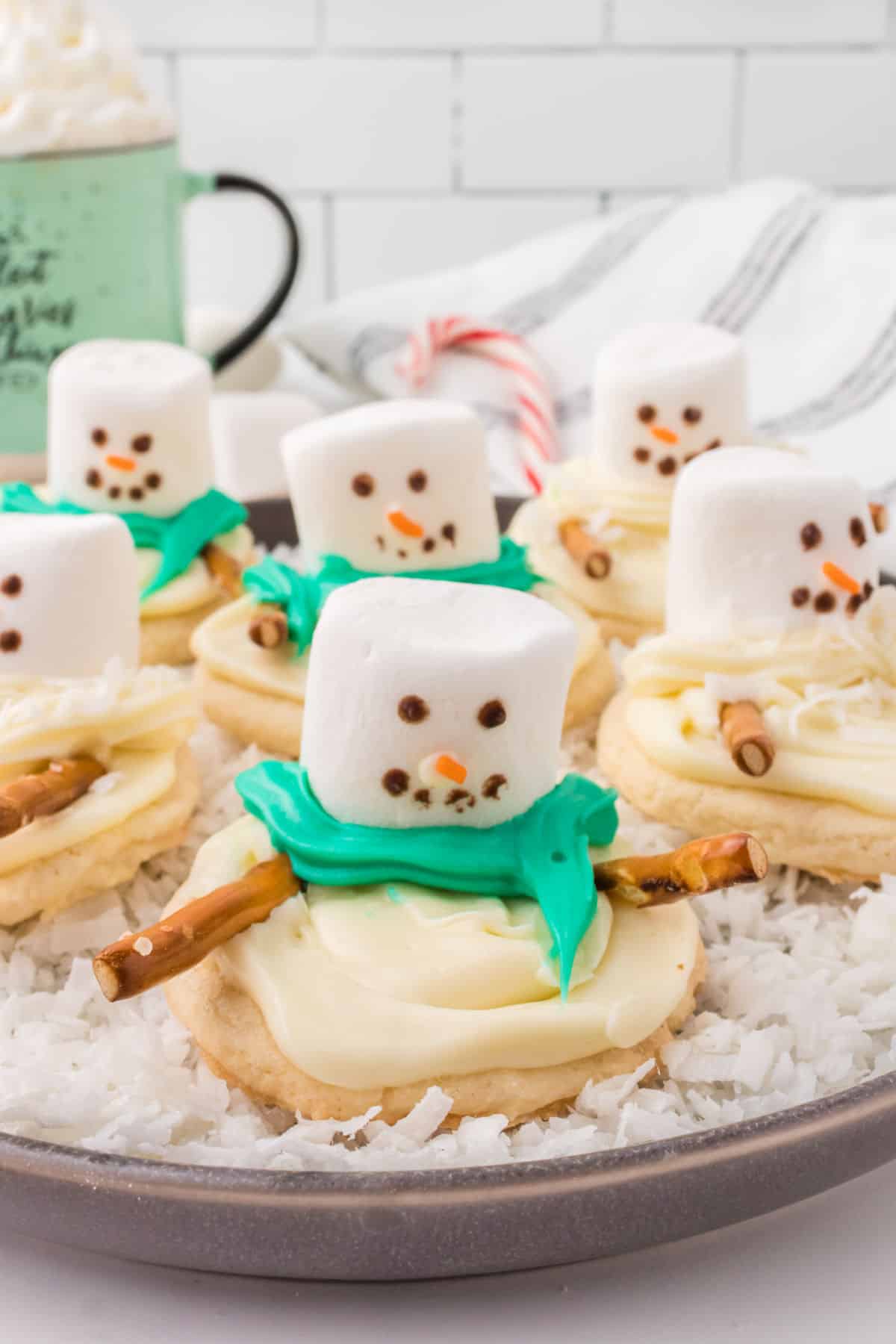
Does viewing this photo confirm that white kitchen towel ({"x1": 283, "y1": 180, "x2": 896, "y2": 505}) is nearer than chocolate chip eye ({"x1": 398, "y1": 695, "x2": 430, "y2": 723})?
No

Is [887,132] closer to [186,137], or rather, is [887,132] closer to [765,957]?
[186,137]

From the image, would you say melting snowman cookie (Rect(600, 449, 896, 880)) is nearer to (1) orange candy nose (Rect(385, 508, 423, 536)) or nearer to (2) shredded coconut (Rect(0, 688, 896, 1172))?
(2) shredded coconut (Rect(0, 688, 896, 1172))

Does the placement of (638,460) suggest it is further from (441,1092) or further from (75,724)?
(441,1092)

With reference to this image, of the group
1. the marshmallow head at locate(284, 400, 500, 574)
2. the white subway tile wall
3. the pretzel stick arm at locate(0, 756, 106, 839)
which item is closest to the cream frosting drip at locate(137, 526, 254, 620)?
the marshmallow head at locate(284, 400, 500, 574)

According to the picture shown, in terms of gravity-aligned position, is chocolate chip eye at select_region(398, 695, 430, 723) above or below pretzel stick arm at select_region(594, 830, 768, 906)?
above

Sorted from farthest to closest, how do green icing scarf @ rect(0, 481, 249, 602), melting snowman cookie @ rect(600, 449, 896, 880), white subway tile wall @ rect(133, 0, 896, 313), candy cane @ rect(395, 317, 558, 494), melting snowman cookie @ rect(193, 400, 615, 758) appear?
1. white subway tile wall @ rect(133, 0, 896, 313)
2. candy cane @ rect(395, 317, 558, 494)
3. green icing scarf @ rect(0, 481, 249, 602)
4. melting snowman cookie @ rect(193, 400, 615, 758)
5. melting snowman cookie @ rect(600, 449, 896, 880)

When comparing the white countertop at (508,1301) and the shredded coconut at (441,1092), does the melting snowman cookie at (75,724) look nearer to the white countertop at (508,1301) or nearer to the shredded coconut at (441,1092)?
the shredded coconut at (441,1092)

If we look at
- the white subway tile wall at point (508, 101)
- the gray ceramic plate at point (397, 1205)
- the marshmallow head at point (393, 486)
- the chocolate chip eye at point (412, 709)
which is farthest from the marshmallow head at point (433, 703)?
the white subway tile wall at point (508, 101)
